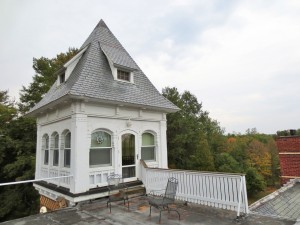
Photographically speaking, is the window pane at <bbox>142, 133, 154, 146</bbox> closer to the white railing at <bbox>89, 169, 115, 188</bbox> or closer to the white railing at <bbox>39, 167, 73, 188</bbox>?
the white railing at <bbox>89, 169, 115, 188</bbox>

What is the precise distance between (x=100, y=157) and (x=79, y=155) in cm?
113

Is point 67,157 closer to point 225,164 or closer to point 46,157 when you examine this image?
point 46,157

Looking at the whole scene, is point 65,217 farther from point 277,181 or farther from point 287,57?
point 277,181

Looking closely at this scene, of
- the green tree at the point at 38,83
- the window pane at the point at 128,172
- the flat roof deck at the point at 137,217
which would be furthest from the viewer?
the green tree at the point at 38,83

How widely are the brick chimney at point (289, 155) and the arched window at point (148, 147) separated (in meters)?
6.33

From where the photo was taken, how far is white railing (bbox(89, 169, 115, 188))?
8258 millimetres

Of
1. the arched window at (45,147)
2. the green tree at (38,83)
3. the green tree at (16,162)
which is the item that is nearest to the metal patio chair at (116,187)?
the arched window at (45,147)

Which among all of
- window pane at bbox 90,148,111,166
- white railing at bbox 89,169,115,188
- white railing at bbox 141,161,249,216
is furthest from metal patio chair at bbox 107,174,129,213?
white railing at bbox 141,161,249,216

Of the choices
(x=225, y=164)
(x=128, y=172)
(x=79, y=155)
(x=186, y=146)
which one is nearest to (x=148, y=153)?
(x=128, y=172)

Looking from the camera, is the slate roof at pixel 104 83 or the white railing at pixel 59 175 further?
the slate roof at pixel 104 83

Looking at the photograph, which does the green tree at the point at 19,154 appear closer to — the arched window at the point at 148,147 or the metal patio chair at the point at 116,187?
the arched window at the point at 148,147

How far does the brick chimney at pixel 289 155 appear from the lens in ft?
31.9

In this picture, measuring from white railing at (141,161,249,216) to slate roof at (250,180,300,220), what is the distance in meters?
0.63

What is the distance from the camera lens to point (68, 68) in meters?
10.4
